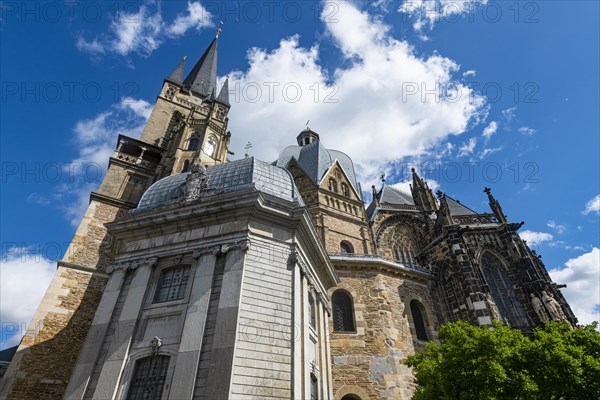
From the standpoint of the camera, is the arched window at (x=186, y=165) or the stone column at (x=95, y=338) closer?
the stone column at (x=95, y=338)

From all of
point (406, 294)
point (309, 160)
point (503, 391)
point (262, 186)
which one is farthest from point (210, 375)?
point (309, 160)

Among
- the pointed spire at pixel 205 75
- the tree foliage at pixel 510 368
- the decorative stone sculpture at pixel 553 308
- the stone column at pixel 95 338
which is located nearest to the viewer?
the stone column at pixel 95 338

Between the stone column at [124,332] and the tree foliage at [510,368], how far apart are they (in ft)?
30.5

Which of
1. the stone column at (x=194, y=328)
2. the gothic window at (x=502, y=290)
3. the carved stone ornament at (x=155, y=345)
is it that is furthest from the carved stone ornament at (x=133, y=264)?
the gothic window at (x=502, y=290)

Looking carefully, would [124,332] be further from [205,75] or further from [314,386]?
[205,75]

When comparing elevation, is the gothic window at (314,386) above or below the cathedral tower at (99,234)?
below

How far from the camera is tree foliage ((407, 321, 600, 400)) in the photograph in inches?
386

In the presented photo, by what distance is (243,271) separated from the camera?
9.98 m

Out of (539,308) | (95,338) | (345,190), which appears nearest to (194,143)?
(345,190)

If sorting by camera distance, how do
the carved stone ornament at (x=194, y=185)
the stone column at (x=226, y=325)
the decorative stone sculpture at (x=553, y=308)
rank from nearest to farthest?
the stone column at (x=226, y=325) → the carved stone ornament at (x=194, y=185) → the decorative stone sculpture at (x=553, y=308)

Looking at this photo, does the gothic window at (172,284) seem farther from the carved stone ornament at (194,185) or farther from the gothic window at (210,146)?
the gothic window at (210,146)

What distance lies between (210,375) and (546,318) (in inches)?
650

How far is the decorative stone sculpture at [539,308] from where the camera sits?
652 inches

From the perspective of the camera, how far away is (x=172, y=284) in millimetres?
11008
